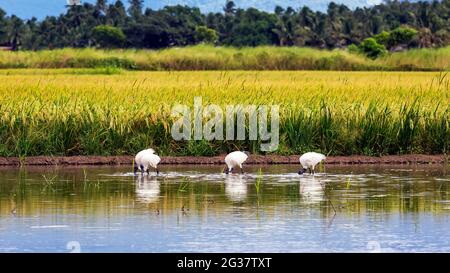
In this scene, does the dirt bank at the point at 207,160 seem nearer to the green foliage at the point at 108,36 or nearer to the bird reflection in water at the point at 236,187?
the bird reflection in water at the point at 236,187

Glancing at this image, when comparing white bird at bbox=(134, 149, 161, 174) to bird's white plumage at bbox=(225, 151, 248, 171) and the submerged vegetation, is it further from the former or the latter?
the submerged vegetation

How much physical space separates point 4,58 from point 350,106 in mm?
33722

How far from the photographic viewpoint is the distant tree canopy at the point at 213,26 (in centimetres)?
9069

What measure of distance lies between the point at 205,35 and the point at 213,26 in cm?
1066

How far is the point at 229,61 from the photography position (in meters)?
49.3

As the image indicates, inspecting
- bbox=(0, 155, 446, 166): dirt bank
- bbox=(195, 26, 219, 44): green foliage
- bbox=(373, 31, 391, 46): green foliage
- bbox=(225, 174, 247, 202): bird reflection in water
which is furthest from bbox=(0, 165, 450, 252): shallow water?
bbox=(195, 26, 219, 44): green foliage

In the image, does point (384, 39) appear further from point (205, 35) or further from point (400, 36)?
point (205, 35)

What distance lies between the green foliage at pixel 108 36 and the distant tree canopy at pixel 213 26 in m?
0.11

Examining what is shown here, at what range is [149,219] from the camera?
435 inches

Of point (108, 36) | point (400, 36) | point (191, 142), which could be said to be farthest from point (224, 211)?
point (108, 36)

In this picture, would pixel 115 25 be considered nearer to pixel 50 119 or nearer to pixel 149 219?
pixel 50 119

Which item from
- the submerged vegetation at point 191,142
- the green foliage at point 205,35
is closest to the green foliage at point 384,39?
the green foliage at point 205,35

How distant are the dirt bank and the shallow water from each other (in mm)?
906
